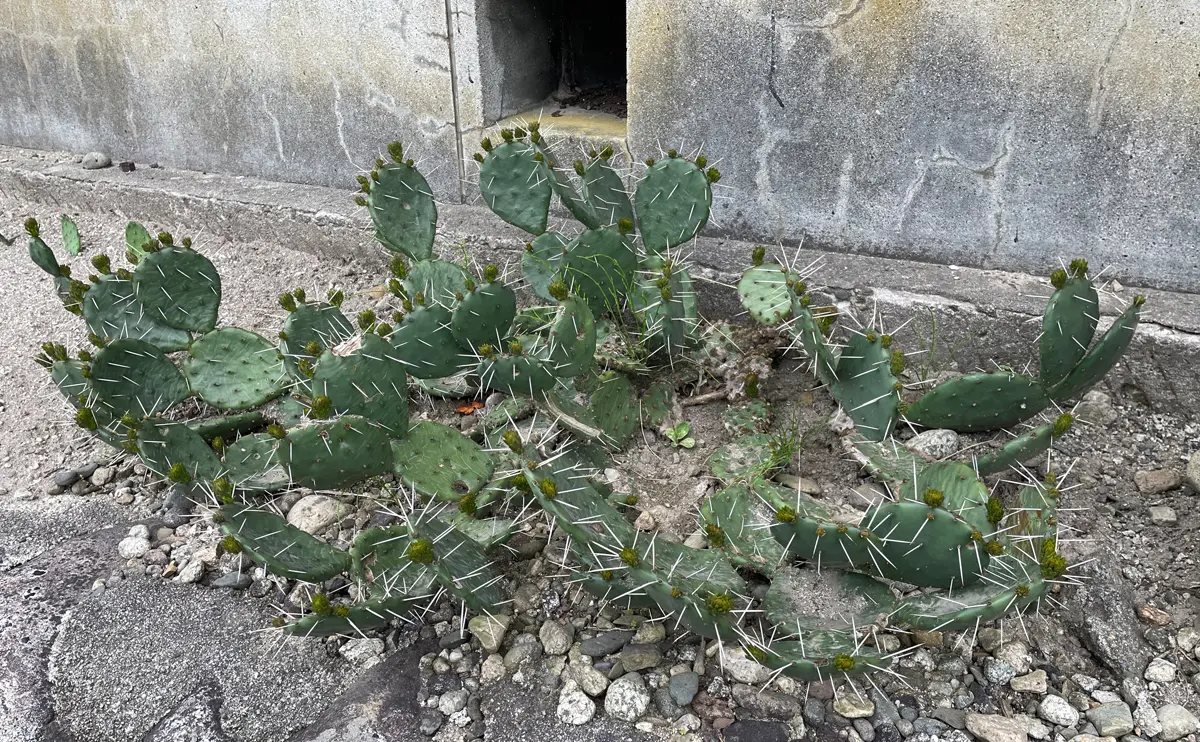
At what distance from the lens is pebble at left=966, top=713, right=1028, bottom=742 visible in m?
1.47

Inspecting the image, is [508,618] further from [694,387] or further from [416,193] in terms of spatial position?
[416,193]

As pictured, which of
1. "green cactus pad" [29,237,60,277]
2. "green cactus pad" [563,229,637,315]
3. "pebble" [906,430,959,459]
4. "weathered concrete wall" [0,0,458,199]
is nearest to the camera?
"pebble" [906,430,959,459]

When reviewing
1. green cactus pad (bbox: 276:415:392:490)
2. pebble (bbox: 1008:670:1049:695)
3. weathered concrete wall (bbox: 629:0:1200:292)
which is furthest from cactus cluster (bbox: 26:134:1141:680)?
weathered concrete wall (bbox: 629:0:1200:292)

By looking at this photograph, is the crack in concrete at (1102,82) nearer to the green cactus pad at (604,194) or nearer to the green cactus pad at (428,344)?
the green cactus pad at (604,194)

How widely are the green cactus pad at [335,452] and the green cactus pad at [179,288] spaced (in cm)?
88

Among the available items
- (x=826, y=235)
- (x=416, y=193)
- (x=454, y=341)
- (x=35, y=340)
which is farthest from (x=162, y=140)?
(x=826, y=235)

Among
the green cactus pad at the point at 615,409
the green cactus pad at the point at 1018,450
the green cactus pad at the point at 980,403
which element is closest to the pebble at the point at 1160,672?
the green cactus pad at the point at 1018,450

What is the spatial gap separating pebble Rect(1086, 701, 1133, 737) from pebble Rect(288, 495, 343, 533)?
1605 mm

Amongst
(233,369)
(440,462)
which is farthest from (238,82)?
(440,462)

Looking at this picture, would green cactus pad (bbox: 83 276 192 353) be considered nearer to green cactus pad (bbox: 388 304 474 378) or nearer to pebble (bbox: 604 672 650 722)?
green cactus pad (bbox: 388 304 474 378)

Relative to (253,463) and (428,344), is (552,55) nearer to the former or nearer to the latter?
(428,344)

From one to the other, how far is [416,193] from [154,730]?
58.4 inches

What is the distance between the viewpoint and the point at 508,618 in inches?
69.6

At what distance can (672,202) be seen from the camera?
2271 mm
